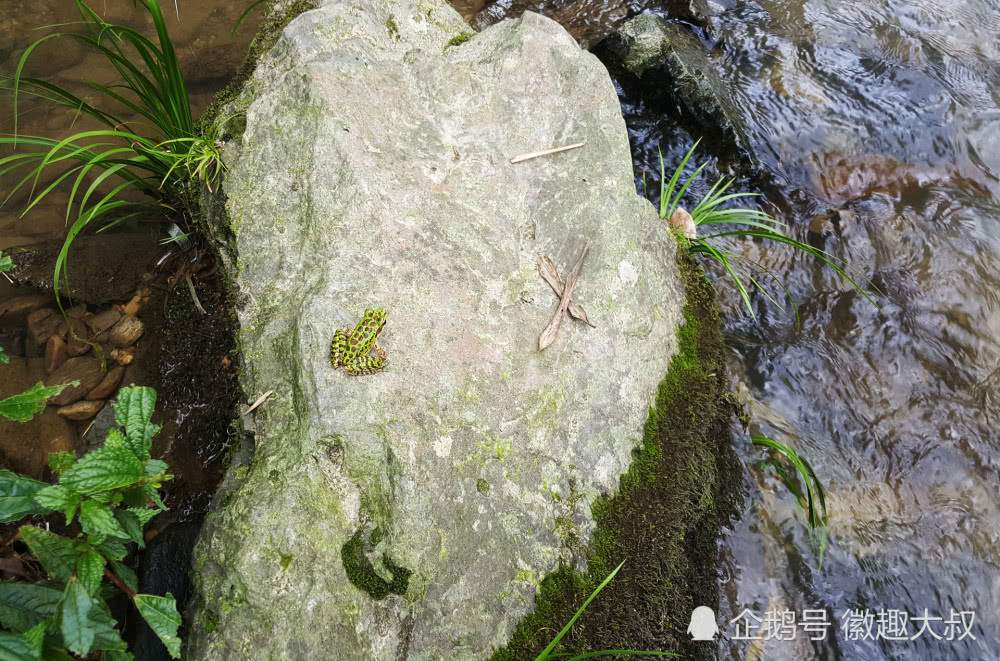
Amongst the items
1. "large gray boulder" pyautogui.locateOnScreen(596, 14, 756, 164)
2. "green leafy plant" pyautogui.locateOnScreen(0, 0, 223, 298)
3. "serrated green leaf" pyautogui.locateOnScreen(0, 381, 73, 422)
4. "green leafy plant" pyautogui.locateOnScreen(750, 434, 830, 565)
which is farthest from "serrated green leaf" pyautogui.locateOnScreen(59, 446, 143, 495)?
"large gray boulder" pyautogui.locateOnScreen(596, 14, 756, 164)

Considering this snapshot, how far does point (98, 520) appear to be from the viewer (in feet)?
6.80

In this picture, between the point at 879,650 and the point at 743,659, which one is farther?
the point at 879,650

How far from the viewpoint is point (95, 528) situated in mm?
2074

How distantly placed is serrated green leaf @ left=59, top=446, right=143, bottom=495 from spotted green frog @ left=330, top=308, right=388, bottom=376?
0.77 metres

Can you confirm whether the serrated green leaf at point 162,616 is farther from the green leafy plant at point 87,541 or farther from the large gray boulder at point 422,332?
the large gray boulder at point 422,332

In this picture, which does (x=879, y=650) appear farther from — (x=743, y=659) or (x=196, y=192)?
(x=196, y=192)

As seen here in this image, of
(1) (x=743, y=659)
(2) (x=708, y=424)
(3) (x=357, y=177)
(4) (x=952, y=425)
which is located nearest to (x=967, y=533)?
(4) (x=952, y=425)

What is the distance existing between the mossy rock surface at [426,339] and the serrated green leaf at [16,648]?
535mm

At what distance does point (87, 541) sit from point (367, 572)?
953 mm

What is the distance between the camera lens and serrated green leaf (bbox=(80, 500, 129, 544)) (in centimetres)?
207

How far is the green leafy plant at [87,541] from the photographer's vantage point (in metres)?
2.03

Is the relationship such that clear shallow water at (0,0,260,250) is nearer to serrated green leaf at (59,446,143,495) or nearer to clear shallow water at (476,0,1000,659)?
serrated green leaf at (59,446,143,495)

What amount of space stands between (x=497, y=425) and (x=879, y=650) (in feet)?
8.23

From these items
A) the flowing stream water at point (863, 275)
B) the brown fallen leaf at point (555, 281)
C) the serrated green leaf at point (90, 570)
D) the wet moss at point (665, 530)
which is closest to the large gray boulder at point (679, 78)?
the flowing stream water at point (863, 275)
